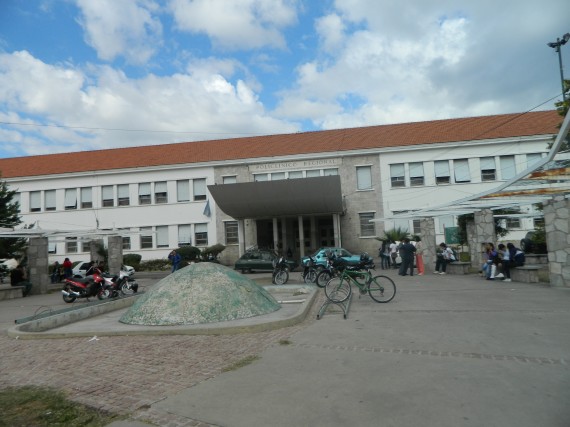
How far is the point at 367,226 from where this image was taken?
118ft

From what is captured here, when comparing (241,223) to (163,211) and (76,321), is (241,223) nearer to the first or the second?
(163,211)

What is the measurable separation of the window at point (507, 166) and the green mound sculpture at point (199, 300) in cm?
3126

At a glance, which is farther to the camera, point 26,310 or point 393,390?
point 26,310

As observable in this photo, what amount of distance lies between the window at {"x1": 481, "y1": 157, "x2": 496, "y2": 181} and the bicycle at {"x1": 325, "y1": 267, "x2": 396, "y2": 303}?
28.0 metres

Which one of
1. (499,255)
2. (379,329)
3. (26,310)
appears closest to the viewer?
(379,329)

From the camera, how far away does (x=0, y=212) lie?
22219 millimetres

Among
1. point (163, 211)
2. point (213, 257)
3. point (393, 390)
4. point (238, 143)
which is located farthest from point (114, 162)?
point (393, 390)

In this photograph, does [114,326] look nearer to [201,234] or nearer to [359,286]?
[359,286]

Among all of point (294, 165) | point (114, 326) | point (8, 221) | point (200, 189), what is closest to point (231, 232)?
point (200, 189)

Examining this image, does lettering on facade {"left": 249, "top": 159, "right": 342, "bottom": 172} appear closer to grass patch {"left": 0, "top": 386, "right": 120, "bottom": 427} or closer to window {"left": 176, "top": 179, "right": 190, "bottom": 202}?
window {"left": 176, "top": 179, "right": 190, "bottom": 202}

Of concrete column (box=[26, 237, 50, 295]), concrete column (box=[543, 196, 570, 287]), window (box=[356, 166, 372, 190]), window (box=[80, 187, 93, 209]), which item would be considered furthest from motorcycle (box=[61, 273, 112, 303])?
window (box=[80, 187, 93, 209])

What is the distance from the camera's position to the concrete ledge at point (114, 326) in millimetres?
8312

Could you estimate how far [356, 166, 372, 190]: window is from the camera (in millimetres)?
36719

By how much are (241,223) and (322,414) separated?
30.9 meters
